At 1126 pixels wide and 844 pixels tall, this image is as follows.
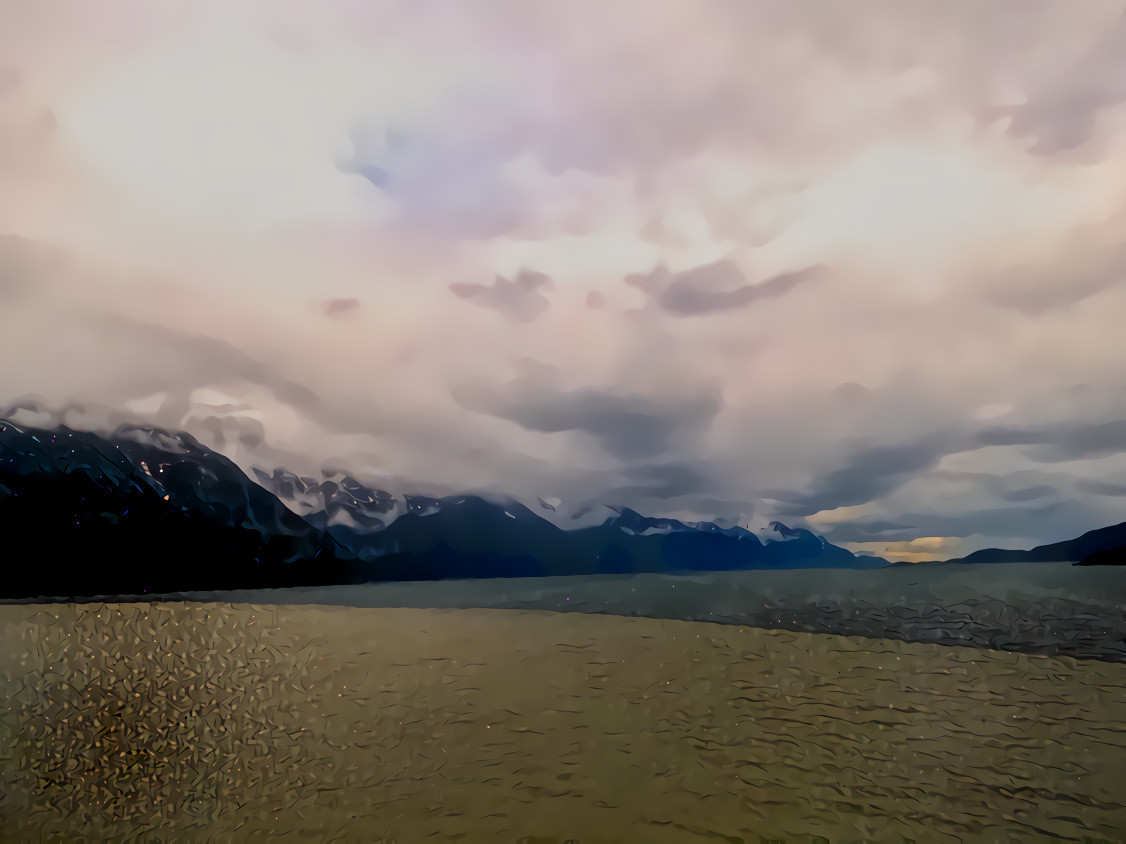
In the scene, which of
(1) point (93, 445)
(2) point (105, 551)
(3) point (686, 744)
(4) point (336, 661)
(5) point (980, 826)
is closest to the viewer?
(5) point (980, 826)

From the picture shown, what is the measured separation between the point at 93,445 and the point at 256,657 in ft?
19.7

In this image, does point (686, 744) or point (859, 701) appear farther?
point (859, 701)

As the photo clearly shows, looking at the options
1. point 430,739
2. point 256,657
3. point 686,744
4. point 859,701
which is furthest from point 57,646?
point 859,701

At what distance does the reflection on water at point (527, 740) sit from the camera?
17.3 feet

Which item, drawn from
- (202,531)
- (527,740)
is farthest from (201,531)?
(527,740)

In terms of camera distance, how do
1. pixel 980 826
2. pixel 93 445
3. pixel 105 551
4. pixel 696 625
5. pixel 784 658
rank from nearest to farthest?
pixel 980 826 < pixel 784 658 < pixel 93 445 < pixel 105 551 < pixel 696 625

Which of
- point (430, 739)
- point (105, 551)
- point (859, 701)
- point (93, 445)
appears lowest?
point (430, 739)

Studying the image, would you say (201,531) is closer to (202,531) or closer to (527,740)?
(202,531)

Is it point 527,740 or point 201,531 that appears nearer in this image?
point 527,740

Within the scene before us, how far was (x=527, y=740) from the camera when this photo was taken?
6.92m

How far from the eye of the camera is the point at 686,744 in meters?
6.70

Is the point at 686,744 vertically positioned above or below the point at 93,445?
below

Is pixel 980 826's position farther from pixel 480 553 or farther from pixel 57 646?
pixel 57 646

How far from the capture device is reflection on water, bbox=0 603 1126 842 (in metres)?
5.27
